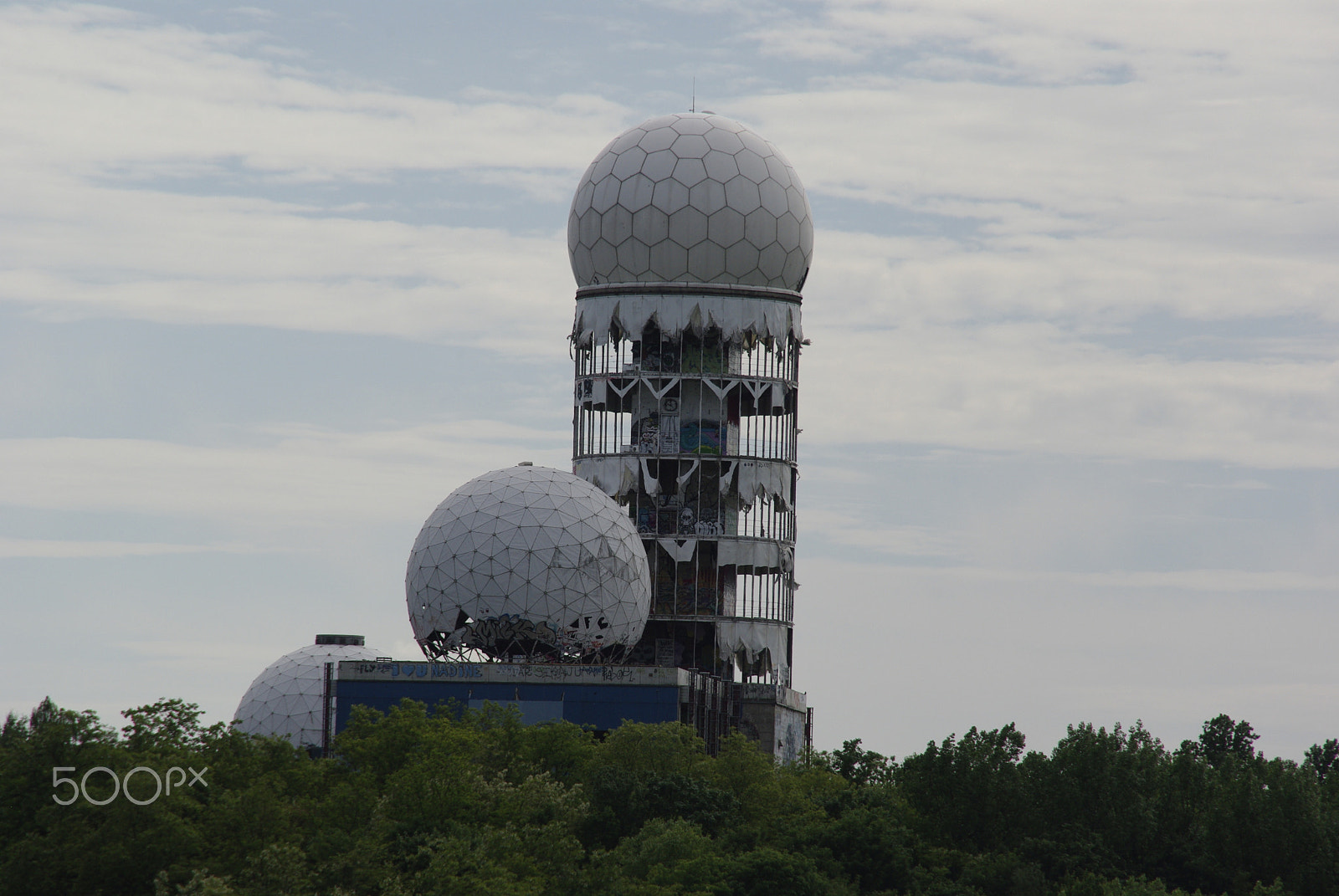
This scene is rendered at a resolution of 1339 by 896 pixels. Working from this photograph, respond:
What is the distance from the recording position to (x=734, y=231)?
102m

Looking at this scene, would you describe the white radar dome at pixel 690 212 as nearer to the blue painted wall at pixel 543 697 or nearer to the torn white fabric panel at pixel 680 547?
the torn white fabric panel at pixel 680 547

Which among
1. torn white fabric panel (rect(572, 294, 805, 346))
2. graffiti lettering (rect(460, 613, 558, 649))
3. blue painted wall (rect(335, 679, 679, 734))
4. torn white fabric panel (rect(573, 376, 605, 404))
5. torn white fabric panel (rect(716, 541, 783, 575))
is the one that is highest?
torn white fabric panel (rect(572, 294, 805, 346))

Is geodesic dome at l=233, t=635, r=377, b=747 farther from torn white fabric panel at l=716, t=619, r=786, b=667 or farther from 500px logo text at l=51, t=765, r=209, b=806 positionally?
500px logo text at l=51, t=765, r=209, b=806

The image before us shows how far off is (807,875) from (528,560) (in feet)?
95.0

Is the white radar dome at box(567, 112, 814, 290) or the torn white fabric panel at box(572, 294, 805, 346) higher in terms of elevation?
the white radar dome at box(567, 112, 814, 290)

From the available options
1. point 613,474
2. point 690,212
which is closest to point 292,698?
point 613,474

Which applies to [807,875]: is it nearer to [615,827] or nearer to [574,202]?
[615,827]

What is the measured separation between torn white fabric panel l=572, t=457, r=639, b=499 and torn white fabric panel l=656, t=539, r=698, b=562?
297 cm

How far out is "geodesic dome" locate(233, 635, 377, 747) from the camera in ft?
339

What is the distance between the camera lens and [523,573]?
8838 cm

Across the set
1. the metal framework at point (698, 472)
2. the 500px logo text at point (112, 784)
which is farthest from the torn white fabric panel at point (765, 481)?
the 500px logo text at point (112, 784)

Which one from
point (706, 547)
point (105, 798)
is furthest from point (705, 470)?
point (105, 798)

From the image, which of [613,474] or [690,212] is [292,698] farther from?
[690,212]

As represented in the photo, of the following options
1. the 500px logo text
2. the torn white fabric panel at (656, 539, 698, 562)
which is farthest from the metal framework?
the 500px logo text
